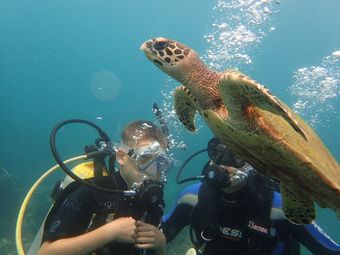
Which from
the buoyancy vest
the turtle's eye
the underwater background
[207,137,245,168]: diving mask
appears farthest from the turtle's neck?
the buoyancy vest

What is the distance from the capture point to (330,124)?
81750mm

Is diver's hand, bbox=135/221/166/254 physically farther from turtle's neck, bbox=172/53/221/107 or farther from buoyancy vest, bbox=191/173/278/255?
turtle's neck, bbox=172/53/221/107

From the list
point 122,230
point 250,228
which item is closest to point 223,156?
point 250,228

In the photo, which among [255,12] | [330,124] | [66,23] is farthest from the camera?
[66,23]

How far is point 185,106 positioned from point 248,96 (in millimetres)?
1300

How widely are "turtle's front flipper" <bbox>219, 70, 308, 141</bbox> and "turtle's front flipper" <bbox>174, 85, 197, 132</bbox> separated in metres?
0.69

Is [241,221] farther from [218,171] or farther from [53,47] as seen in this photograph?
[53,47]

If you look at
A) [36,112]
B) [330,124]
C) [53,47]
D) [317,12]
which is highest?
[317,12]

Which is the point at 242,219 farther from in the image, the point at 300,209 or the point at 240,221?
the point at 300,209

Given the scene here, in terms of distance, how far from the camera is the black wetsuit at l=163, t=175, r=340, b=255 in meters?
3.23

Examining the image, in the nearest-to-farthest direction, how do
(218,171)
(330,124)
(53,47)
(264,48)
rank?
1. (218,171)
2. (264,48)
3. (330,124)
4. (53,47)

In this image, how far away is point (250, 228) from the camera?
3271 mm

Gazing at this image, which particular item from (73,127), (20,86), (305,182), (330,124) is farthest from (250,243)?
(20,86)

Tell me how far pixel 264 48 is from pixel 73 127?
47926 mm
